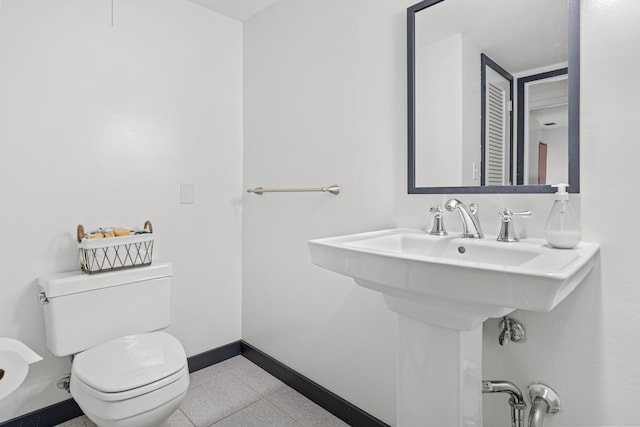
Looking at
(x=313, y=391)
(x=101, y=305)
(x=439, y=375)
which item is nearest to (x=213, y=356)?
(x=313, y=391)

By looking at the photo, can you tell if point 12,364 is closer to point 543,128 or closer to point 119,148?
point 119,148

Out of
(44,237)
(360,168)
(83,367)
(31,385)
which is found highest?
(360,168)

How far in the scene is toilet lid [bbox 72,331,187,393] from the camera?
1.22m

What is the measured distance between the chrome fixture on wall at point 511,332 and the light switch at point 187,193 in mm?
1706

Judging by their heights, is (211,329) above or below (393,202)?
below

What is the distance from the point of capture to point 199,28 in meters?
2.05

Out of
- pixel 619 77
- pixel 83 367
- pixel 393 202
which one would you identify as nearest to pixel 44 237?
pixel 83 367

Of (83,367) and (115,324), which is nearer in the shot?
(83,367)

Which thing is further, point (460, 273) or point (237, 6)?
point (237, 6)

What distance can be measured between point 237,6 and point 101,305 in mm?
1800

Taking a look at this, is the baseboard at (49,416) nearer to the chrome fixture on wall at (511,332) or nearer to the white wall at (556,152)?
the chrome fixture on wall at (511,332)

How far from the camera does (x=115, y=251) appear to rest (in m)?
1.63

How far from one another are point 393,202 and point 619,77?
31.3 inches

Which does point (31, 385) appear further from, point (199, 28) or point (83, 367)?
point (199, 28)
